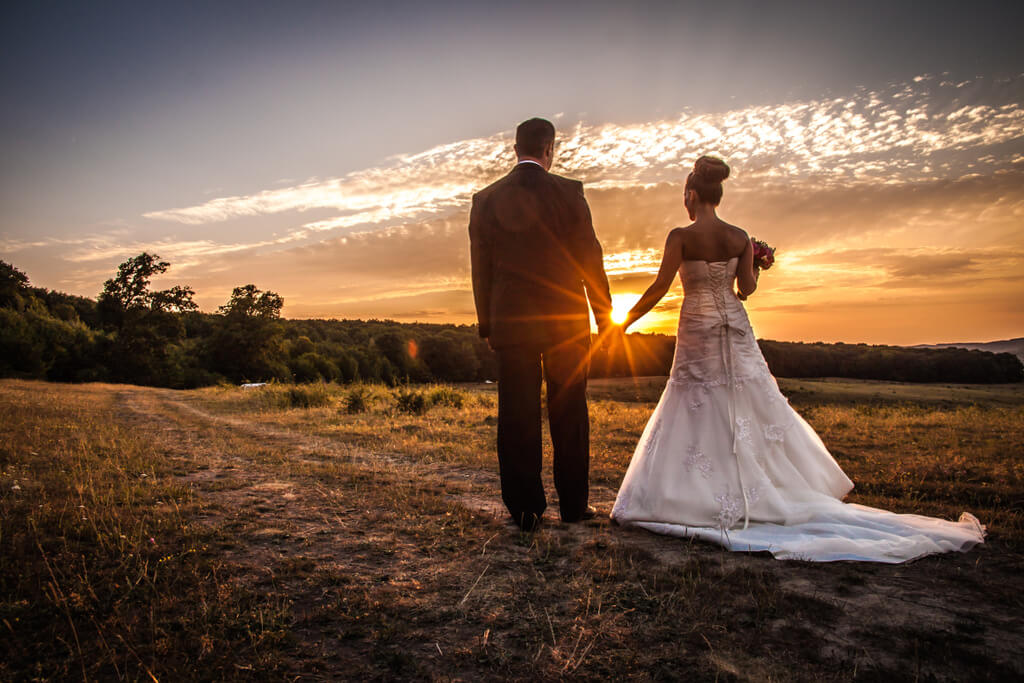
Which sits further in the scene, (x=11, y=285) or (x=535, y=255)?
(x=11, y=285)

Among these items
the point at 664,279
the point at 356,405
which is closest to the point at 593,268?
the point at 664,279

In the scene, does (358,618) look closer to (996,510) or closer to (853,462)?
(996,510)

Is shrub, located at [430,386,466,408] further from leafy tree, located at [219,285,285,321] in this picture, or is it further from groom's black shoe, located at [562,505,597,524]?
leafy tree, located at [219,285,285,321]

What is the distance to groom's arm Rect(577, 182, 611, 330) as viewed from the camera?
159 inches

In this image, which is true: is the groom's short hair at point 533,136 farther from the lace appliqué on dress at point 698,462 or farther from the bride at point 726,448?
the lace appliqué on dress at point 698,462

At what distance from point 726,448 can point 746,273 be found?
148cm

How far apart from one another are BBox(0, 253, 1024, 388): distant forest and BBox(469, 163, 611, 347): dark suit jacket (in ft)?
113

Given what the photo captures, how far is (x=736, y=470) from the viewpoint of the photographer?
4.07 meters

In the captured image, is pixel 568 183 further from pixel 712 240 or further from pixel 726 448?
pixel 726 448

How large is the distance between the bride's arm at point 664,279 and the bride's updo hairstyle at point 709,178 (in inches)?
14.7

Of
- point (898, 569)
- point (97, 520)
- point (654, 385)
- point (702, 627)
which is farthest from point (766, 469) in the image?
point (654, 385)

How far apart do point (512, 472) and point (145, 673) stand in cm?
240

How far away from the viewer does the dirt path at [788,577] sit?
7.11 ft

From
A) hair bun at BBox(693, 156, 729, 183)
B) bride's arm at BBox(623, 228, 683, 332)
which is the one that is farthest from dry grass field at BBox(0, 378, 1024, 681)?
hair bun at BBox(693, 156, 729, 183)
